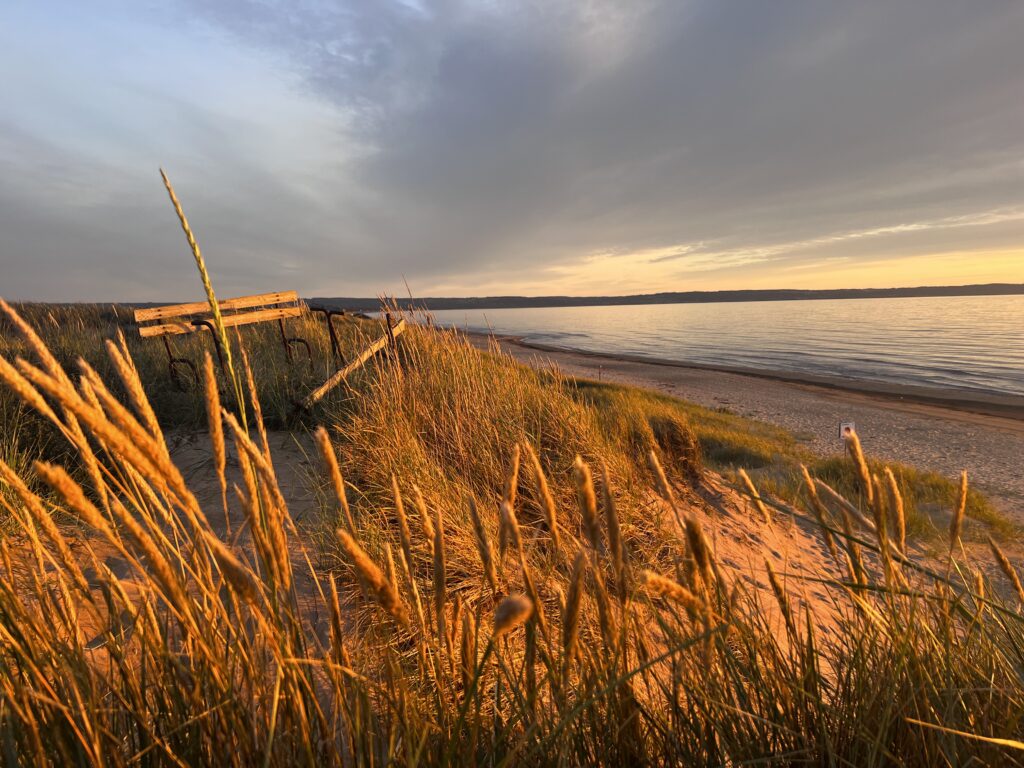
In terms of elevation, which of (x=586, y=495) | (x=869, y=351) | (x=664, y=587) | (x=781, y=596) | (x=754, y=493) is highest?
(x=586, y=495)

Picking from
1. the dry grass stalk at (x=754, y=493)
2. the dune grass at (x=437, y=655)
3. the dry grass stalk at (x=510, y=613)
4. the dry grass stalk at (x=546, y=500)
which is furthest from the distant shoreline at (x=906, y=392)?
the dry grass stalk at (x=510, y=613)

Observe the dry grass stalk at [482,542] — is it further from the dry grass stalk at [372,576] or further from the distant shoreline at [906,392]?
the distant shoreline at [906,392]

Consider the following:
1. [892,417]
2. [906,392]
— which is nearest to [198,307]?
[892,417]

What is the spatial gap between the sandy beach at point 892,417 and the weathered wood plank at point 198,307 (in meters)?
5.41

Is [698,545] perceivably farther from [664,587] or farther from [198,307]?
[198,307]

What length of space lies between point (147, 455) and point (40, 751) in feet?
2.42

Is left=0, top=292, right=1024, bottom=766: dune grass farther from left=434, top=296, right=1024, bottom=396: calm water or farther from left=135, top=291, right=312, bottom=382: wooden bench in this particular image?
left=434, top=296, right=1024, bottom=396: calm water

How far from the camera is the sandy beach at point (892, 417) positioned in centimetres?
940

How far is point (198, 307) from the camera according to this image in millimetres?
8359

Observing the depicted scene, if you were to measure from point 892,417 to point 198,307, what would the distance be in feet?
56.2

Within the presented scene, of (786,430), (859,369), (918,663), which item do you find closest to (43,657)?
(918,663)

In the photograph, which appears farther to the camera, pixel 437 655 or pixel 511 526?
pixel 437 655

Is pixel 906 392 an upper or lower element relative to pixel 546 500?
lower

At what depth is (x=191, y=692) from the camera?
1086mm
